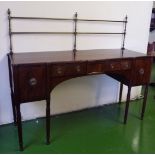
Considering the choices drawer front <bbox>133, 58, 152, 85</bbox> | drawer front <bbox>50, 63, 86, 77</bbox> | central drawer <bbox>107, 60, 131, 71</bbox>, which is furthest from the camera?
drawer front <bbox>133, 58, 152, 85</bbox>

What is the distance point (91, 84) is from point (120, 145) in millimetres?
914

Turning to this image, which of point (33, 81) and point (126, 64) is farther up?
point (126, 64)

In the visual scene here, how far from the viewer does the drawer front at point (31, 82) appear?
175cm

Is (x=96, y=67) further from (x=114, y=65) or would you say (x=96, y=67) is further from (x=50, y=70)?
(x=50, y=70)

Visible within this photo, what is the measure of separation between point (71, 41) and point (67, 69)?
0.62m

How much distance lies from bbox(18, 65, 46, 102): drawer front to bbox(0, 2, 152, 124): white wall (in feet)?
1.72

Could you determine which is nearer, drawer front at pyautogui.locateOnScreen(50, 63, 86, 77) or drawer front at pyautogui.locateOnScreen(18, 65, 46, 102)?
drawer front at pyautogui.locateOnScreen(18, 65, 46, 102)

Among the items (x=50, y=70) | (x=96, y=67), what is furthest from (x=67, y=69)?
(x=96, y=67)

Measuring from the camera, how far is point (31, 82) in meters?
1.80

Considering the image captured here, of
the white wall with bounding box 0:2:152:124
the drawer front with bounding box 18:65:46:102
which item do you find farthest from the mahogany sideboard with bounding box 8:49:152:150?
the white wall with bounding box 0:2:152:124

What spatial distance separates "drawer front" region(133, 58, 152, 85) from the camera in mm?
2285

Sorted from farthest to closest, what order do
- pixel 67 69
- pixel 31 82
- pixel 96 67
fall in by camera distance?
pixel 96 67
pixel 67 69
pixel 31 82

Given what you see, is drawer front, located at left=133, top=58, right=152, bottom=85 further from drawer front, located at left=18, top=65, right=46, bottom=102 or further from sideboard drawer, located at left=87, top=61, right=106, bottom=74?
drawer front, located at left=18, top=65, right=46, bottom=102

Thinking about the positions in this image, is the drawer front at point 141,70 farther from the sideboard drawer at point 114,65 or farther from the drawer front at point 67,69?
the drawer front at point 67,69
